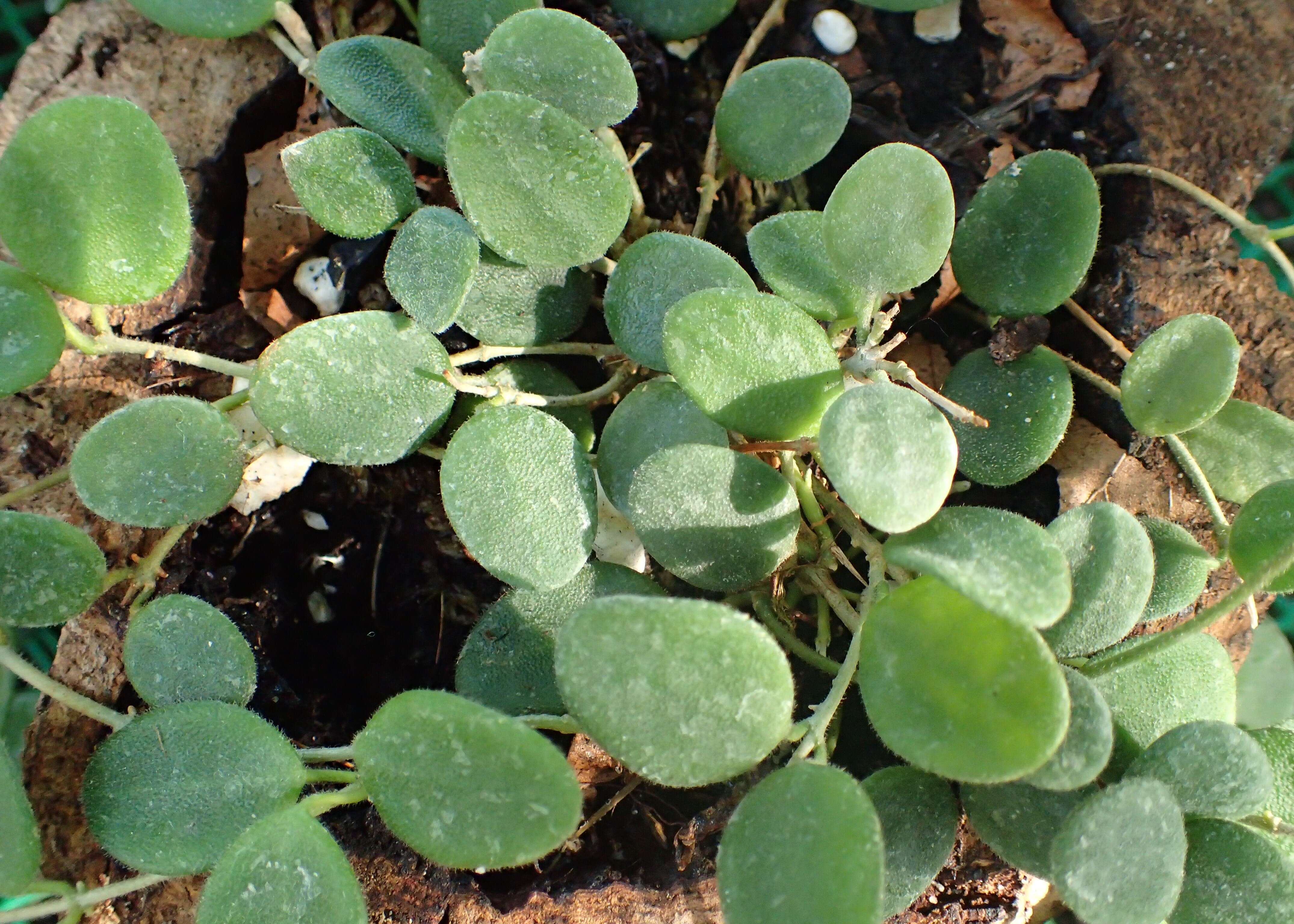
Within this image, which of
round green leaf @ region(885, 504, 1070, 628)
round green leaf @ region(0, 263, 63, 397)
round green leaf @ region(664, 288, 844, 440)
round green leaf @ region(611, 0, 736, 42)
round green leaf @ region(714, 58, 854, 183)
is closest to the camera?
round green leaf @ region(885, 504, 1070, 628)

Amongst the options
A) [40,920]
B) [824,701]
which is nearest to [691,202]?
[824,701]

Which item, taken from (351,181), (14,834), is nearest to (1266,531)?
(351,181)

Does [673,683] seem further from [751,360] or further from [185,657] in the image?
[185,657]

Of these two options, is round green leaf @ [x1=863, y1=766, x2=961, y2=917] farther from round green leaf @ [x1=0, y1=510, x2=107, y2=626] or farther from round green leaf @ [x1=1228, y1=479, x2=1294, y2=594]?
round green leaf @ [x1=0, y1=510, x2=107, y2=626]

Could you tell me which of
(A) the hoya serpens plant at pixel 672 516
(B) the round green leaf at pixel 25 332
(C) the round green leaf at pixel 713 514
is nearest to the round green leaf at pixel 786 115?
(A) the hoya serpens plant at pixel 672 516

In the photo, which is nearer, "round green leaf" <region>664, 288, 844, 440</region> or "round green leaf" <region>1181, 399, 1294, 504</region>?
"round green leaf" <region>664, 288, 844, 440</region>

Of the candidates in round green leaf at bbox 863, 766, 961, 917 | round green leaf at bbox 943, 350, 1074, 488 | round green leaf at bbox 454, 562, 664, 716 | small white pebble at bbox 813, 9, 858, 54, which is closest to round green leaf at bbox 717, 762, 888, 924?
round green leaf at bbox 863, 766, 961, 917

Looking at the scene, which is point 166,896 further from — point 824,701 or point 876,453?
point 876,453
